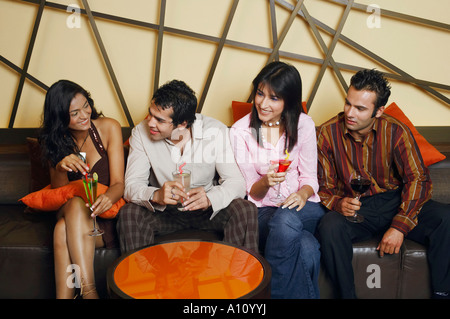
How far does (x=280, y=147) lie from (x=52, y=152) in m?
1.21

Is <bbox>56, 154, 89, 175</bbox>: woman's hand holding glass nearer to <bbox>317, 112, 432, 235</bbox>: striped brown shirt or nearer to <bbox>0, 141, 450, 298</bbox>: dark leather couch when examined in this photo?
<bbox>0, 141, 450, 298</bbox>: dark leather couch

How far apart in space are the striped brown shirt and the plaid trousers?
0.46m

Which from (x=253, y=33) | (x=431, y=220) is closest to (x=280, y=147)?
(x=431, y=220)

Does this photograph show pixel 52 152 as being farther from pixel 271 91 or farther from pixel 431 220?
pixel 431 220

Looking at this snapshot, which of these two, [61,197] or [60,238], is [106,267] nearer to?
[60,238]

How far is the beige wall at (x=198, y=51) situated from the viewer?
2703mm

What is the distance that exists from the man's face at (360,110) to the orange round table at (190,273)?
0.92 metres

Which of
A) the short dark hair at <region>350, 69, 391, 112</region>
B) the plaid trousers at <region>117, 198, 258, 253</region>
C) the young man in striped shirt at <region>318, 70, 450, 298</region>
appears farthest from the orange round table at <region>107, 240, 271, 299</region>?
the short dark hair at <region>350, 69, 391, 112</region>

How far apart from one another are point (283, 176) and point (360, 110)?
1.80ft

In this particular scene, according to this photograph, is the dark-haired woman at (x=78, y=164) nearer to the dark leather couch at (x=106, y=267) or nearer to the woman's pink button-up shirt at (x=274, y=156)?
the dark leather couch at (x=106, y=267)

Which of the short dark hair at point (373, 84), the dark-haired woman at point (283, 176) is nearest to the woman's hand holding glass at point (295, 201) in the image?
the dark-haired woman at point (283, 176)

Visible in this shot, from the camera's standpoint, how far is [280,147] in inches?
85.4

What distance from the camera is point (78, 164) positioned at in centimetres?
198

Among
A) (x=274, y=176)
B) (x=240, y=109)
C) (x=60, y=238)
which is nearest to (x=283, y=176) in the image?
(x=274, y=176)
